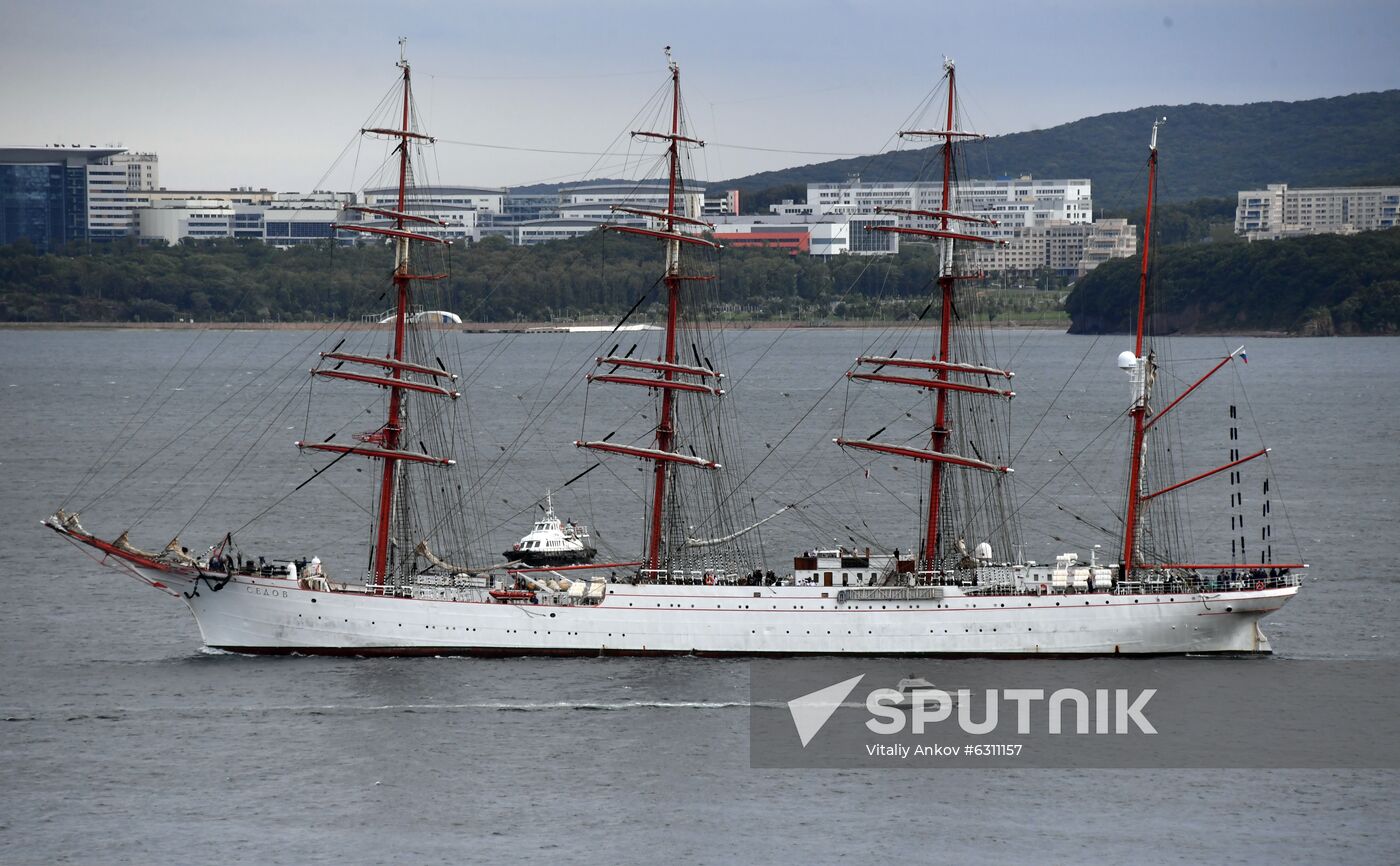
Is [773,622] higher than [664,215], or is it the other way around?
[664,215]

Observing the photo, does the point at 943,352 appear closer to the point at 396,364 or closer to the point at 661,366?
the point at 661,366

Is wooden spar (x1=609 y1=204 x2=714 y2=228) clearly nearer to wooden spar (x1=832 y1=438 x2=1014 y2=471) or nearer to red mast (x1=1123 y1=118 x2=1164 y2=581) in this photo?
wooden spar (x1=832 y1=438 x2=1014 y2=471)

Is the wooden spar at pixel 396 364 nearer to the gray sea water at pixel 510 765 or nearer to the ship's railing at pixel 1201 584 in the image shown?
the gray sea water at pixel 510 765

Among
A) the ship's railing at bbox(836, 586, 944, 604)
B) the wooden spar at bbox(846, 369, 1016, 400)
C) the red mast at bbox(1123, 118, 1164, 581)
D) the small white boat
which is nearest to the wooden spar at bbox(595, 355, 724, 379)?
the wooden spar at bbox(846, 369, 1016, 400)

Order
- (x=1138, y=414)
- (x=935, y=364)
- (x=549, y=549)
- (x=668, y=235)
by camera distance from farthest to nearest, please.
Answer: (x=549, y=549) → (x=668, y=235) → (x=1138, y=414) → (x=935, y=364)

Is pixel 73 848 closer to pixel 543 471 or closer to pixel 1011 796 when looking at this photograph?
pixel 1011 796

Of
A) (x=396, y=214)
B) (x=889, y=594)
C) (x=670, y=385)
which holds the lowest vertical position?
(x=889, y=594)

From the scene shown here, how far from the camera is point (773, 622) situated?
65.2 m

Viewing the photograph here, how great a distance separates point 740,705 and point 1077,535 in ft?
113

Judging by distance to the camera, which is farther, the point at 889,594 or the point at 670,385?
the point at 670,385

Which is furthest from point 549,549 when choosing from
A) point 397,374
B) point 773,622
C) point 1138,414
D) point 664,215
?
point 1138,414

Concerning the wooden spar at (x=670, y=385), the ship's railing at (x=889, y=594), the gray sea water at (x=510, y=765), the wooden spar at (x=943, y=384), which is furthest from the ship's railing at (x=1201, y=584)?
the wooden spar at (x=670, y=385)

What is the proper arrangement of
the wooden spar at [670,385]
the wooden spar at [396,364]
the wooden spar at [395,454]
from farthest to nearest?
the wooden spar at [395,454] < the wooden spar at [670,385] < the wooden spar at [396,364]

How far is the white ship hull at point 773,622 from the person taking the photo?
2569 inches
